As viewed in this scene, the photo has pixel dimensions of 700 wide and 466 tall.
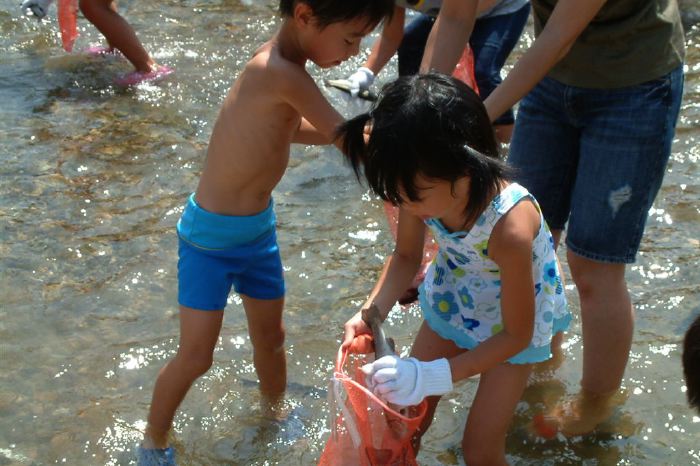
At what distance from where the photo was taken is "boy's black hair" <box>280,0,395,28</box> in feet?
8.25

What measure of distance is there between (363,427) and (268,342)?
80 cm

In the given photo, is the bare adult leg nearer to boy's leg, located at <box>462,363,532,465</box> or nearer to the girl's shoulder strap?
boy's leg, located at <box>462,363,532,465</box>

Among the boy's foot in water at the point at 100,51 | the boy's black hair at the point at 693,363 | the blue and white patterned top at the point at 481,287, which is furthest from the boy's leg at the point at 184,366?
the boy's foot in water at the point at 100,51

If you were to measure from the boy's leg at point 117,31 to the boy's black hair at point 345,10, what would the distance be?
3458mm

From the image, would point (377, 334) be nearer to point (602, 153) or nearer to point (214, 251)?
point (214, 251)

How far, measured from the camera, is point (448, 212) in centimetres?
229

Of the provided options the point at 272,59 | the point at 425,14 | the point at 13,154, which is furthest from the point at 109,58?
the point at 272,59

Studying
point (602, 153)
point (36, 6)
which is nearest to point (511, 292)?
point (602, 153)

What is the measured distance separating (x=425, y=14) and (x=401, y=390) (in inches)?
111

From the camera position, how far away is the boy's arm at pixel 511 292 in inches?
88.4

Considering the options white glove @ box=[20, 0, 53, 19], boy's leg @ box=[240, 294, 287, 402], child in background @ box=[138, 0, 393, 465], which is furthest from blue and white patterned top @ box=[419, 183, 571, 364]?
white glove @ box=[20, 0, 53, 19]

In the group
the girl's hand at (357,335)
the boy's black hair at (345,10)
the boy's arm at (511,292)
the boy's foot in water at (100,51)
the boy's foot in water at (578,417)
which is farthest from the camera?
the boy's foot in water at (100,51)

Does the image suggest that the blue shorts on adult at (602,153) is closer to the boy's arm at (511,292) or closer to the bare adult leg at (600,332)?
the bare adult leg at (600,332)

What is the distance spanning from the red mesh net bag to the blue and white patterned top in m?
0.30
